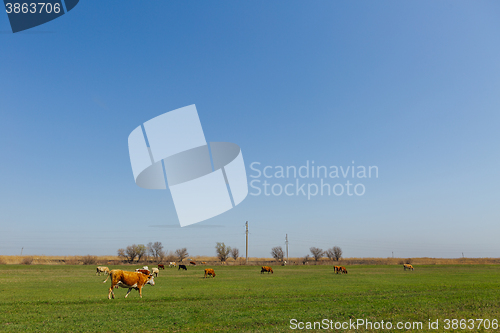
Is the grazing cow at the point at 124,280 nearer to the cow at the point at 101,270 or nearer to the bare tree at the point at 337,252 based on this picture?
the cow at the point at 101,270

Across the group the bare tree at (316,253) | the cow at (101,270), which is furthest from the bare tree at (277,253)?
the cow at (101,270)

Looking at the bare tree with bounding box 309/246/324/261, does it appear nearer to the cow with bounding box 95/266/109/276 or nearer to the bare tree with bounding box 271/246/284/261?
the bare tree with bounding box 271/246/284/261

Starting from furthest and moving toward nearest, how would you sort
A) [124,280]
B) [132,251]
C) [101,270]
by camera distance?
[132,251], [101,270], [124,280]

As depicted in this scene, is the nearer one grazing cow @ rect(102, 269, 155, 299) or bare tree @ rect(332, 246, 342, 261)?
grazing cow @ rect(102, 269, 155, 299)

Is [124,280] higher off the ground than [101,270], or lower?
higher

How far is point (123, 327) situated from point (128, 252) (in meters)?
115

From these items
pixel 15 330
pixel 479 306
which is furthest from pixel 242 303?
pixel 479 306

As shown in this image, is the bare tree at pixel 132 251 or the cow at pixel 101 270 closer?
the cow at pixel 101 270

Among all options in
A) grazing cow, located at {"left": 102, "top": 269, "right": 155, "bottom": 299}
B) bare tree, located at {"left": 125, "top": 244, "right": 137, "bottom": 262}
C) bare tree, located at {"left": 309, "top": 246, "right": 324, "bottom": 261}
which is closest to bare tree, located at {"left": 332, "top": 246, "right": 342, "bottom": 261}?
bare tree, located at {"left": 309, "top": 246, "right": 324, "bottom": 261}

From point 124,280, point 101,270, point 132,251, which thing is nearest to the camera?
point 124,280

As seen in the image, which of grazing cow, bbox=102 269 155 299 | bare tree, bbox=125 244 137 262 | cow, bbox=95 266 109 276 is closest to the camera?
grazing cow, bbox=102 269 155 299

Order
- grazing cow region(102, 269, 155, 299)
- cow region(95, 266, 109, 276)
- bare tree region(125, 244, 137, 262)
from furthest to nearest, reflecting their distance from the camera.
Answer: bare tree region(125, 244, 137, 262) < cow region(95, 266, 109, 276) < grazing cow region(102, 269, 155, 299)

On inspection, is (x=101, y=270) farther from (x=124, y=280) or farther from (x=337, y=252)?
(x=337, y=252)

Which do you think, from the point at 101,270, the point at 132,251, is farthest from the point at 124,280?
the point at 132,251
